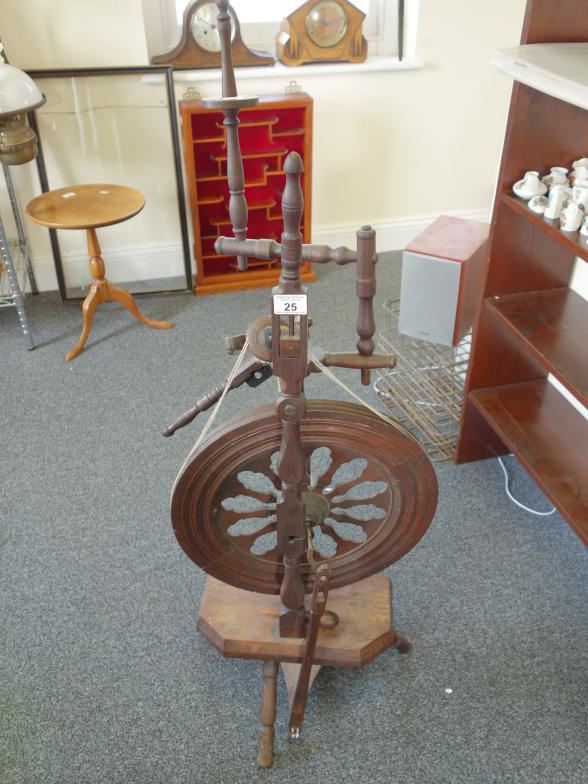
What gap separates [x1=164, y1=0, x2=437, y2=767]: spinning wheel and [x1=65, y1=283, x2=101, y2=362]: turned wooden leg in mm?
1400

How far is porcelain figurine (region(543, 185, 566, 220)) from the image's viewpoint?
1617mm

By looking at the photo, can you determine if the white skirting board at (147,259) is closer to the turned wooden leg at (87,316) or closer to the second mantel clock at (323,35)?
the turned wooden leg at (87,316)

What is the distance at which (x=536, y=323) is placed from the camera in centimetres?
187

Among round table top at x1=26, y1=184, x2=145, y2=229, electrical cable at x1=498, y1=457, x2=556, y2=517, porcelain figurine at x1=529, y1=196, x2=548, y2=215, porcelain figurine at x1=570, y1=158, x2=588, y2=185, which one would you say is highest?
porcelain figurine at x1=570, y1=158, x2=588, y2=185

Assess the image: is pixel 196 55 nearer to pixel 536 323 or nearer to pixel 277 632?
pixel 536 323

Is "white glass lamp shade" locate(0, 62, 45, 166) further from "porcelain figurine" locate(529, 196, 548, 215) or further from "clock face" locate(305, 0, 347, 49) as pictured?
"porcelain figurine" locate(529, 196, 548, 215)

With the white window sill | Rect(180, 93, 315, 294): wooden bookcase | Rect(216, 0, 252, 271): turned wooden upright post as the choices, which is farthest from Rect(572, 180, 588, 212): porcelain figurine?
the white window sill

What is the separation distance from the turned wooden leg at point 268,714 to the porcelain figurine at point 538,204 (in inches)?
45.4

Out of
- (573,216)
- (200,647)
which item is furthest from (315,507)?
(573,216)

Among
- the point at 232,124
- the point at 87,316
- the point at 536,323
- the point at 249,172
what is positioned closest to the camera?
the point at 232,124

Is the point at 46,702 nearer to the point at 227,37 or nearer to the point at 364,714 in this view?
the point at 364,714

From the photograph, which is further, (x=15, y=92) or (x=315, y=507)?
(x=15, y=92)

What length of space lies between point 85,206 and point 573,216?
1754mm

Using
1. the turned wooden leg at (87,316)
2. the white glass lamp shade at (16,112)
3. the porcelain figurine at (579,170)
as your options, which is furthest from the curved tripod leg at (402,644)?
the white glass lamp shade at (16,112)
